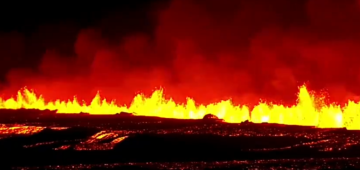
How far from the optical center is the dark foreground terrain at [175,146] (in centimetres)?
1249

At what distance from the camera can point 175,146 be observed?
1433cm

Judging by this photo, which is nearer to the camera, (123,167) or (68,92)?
(123,167)

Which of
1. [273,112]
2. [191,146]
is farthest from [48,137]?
[273,112]

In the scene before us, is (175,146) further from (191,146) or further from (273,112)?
(273,112)

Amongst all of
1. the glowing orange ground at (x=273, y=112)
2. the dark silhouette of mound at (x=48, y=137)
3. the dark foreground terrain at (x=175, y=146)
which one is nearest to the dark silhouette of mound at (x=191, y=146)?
the dark foreground terrain at (x=175, y=146)

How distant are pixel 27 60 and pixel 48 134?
21.9 metres

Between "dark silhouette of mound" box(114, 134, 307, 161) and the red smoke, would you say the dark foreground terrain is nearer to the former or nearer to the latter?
"dark silhouette of mound" box(114, 134, 307, 161)

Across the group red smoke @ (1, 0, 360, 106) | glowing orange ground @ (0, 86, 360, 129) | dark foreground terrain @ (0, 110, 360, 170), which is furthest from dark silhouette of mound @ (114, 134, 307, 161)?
red smoke @ (1, 0, 360, 106)

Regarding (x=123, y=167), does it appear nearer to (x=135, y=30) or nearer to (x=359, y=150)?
(x=359, y=150)

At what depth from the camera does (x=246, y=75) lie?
103 feet

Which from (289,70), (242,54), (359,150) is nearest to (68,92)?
(242,54)

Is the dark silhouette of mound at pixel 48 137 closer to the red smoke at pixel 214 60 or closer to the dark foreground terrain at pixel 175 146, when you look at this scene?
the dark foreground terrain at pixel 175 146

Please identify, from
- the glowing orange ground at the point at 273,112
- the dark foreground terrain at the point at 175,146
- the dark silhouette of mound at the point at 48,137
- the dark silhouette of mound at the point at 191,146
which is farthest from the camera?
the glowing orange ground at the point at 273,112

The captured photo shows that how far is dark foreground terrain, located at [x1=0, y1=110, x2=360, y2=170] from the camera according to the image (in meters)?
12.5
